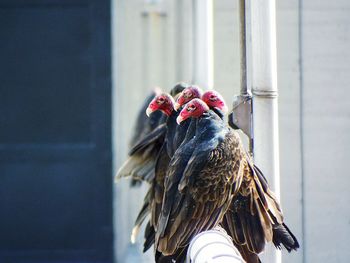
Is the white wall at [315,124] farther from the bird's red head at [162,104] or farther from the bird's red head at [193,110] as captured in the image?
the bird's red head at [193,110]

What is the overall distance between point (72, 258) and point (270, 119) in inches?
151

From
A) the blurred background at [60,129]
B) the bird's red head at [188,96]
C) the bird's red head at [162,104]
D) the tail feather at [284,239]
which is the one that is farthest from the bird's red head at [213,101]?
the blurred background at [60,129]

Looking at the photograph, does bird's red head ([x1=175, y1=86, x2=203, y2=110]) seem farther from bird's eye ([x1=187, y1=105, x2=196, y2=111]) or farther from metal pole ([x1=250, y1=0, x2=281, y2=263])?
metal pole ([x1=250, y1=0, x2=281, y2=263])

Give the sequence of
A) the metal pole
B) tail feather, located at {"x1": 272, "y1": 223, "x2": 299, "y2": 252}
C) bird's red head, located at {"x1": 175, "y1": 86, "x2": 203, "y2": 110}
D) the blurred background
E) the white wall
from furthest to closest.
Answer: the blurred background, the white wall, bird's red head, located at {"x1": 175, "y1": 86, "x2": 203, "y2": 110}, tail feather, located at {"x1": 272, "y1": 223, "x2": 299, "y2": 252}, the metal pole

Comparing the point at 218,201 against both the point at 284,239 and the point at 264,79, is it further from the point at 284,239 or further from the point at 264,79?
the point at 264,79

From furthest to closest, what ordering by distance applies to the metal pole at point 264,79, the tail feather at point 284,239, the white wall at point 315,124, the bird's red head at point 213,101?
the white wall at point 315,124, the bird's red head at point 213,101, the tail feather at point 284,239, the metal pole at point 264,79

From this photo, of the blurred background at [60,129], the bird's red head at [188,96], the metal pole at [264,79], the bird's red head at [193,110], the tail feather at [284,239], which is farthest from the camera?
the blurred background at [60,129]

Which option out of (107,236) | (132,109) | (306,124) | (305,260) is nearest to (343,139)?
(306,124)

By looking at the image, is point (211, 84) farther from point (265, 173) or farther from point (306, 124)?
point (265, 173)

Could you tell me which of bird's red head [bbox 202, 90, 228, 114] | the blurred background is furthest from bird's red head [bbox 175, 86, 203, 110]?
the blurred background

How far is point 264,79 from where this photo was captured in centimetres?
329

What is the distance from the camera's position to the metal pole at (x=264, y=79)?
327cm

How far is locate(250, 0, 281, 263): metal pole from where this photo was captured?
3270 mm

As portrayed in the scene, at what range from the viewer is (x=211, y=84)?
4.86 m
